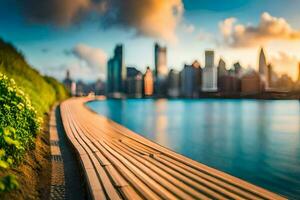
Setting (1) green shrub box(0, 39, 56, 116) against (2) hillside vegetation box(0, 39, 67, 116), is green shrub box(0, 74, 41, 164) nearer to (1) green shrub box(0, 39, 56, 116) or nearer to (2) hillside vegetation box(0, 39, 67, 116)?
(2) hillside vegetation box(0, 39, 67, 116)

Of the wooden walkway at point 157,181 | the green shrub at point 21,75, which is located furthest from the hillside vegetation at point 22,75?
the wooden walkway at point 157,181

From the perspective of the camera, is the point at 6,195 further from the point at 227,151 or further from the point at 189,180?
the point at 227,151

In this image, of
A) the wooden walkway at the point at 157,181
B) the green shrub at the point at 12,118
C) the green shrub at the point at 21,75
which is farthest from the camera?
the green shrub at the point at 21,75

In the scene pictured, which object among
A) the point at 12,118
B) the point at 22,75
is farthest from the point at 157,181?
the point at 22,75

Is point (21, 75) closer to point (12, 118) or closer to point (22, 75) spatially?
point (22, 75)

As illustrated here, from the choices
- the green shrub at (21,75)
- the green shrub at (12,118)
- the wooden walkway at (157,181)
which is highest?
the green shrub at (21,75)

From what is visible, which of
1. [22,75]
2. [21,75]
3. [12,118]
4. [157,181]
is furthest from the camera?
[22,75]

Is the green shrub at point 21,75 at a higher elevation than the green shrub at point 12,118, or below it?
higher

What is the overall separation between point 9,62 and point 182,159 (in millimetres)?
15439

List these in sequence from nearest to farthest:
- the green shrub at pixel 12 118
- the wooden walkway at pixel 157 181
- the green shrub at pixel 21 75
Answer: the wooden walkway at pixel 157 181 < the green shrub at pixel 12 118 < the green shrub at pixel 21 75

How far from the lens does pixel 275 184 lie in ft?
39.8

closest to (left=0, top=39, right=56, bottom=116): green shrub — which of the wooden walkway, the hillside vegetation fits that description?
the hillside vegetation

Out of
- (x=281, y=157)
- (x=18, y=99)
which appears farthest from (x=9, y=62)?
(x=281, y=157)

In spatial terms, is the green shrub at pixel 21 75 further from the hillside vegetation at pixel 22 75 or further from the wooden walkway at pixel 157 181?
the wooden walkway at pixel 157 181
